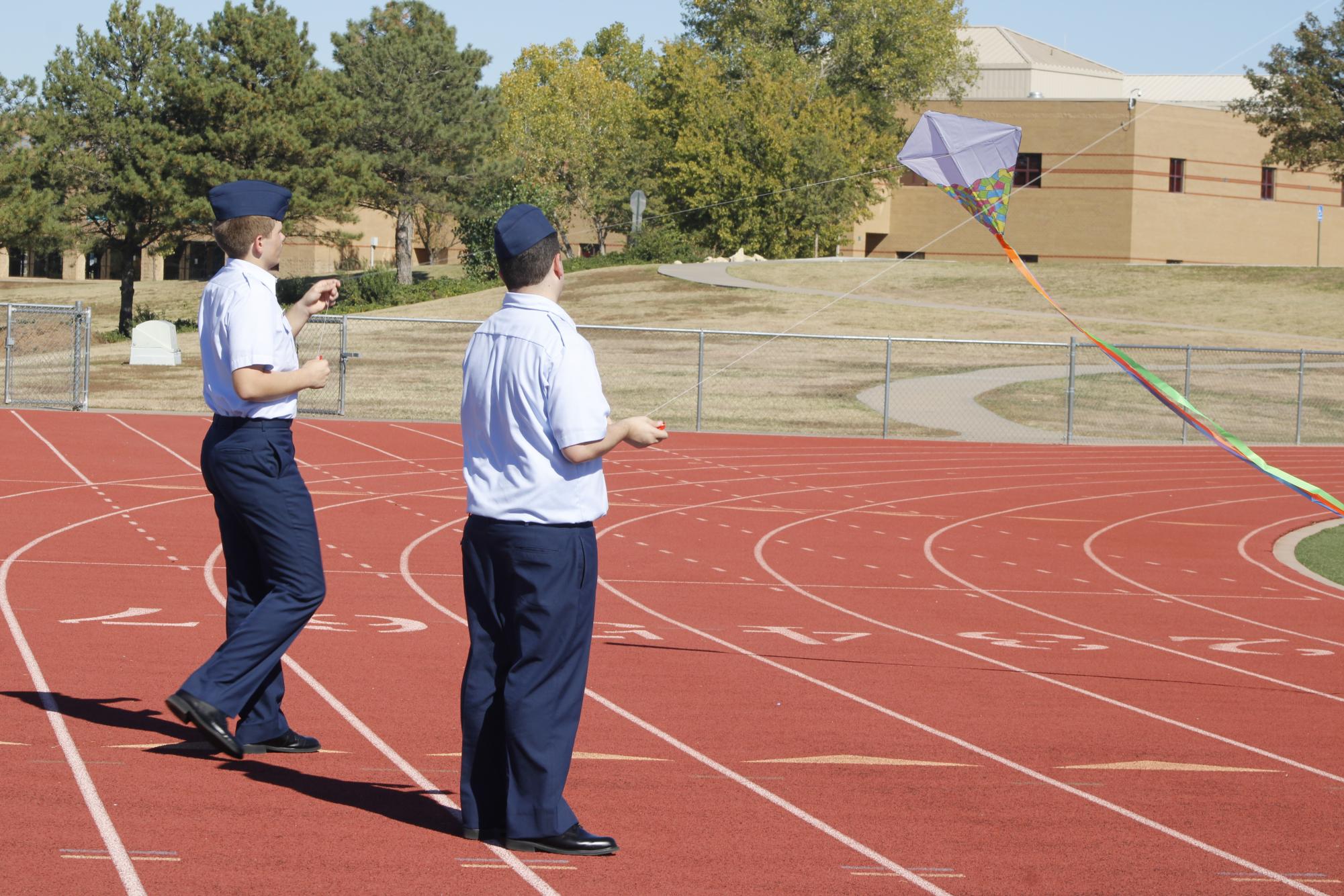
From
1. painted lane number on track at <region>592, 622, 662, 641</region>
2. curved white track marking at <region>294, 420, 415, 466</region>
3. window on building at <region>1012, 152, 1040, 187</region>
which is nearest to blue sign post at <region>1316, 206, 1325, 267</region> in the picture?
window on building at <region>1012, 152, 1040, 187</region>

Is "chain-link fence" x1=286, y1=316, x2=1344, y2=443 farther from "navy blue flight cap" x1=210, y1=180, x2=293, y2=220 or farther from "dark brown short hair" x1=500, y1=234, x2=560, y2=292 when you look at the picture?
"dark brown short hair" x1=500, y1=234, x2=560, y2=292

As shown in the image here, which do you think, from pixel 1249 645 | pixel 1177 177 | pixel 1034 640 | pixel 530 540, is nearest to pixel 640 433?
pixel 530 540

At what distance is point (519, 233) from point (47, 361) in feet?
110

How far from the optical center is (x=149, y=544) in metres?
11.8

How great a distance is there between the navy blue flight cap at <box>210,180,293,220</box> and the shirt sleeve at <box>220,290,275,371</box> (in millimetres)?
365

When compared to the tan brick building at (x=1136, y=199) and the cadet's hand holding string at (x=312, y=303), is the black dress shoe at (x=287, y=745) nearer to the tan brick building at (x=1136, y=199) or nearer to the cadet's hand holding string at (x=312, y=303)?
the cadet's hand holding string at (x=312, y=303)

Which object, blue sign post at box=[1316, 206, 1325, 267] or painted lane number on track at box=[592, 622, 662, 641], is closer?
painted lane number on track at box=[592, 622, 662, 641]

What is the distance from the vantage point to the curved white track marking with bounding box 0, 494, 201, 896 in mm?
4348

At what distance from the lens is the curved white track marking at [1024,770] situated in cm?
493

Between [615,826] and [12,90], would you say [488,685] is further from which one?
[12,90]

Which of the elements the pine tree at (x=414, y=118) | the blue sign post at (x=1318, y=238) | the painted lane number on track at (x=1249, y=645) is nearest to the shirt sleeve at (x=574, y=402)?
the painted lane number on track at (x=1249, y=645)

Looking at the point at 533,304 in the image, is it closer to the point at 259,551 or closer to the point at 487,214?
the point at 259,551

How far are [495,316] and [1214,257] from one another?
6793cm

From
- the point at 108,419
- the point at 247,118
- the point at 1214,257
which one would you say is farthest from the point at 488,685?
the point at 1214,257
